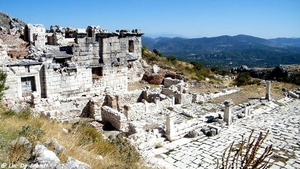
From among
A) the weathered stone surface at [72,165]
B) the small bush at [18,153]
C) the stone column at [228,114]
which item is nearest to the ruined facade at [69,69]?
the stone column at [228,114]

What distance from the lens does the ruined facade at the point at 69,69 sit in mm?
14312

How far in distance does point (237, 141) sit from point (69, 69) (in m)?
10.1

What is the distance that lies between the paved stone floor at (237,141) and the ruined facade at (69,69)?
769 centimetres

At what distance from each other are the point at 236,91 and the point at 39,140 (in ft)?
61.3

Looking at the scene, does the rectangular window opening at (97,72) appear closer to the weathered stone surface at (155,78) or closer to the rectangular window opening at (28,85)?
the rectangular window opening at (28,85)

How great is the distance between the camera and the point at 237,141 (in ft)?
36.3

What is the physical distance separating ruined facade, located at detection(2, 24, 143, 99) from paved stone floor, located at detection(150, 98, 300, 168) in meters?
7.69

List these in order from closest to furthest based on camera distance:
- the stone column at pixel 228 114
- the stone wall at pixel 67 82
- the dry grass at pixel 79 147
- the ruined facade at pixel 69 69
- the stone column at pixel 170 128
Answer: the dry grass at pixel 79 147 < the stone column at pixel 170 128 < the stone column at pixel 228 114 < the ruined facade at pixel 69 69 < the stone wall at pixel 67 82

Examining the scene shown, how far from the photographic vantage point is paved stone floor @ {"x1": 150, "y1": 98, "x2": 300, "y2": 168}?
9.27m

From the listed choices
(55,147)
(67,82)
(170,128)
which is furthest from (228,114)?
(55,147)

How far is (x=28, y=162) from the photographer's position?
4.34m

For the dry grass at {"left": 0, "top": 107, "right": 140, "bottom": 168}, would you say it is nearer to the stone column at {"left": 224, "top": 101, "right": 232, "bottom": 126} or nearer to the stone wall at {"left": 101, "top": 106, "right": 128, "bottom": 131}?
the stone wall at {"left": 101, "top": 106, "right": 128, "bottom": 131}

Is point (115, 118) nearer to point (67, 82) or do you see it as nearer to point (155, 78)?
point (67, 82)

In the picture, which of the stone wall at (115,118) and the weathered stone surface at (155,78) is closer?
the stone wall at (115,118)
